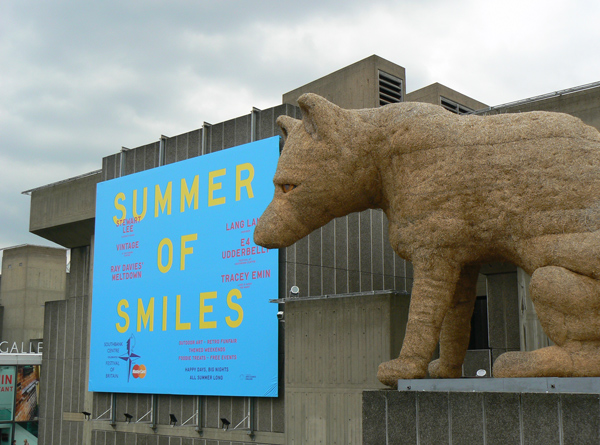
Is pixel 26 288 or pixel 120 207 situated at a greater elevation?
pixel 120 207

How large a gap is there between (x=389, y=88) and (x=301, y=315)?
845cm

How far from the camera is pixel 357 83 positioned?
1836 cm

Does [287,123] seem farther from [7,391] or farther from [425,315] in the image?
[7,391]

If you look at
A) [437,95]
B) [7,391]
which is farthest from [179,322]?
[7,391]

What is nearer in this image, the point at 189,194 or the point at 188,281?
the point at 188,281

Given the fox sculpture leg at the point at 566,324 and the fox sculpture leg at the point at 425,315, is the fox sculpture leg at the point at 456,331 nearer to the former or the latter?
the fox sculpture leg at the point at 425,315

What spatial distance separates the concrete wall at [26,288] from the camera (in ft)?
117

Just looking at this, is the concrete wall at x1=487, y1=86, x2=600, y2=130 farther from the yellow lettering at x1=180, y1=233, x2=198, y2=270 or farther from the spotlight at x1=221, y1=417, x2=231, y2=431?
the spotlight at x1=221, y1=417, x2=231, y2=431

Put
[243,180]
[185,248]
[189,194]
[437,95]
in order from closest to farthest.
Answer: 1. [243,180]
2. [185,248]
3. [189,194]
4. [437,95]

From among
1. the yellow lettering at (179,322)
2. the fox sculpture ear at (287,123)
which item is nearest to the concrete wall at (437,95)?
the yellow lettering at (179,322)

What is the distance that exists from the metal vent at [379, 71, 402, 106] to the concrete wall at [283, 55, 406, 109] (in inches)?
5.5

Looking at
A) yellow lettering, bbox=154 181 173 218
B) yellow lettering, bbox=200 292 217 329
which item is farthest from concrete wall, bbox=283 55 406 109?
yellow lettering, bbox=200 292 217 329

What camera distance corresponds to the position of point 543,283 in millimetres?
5246

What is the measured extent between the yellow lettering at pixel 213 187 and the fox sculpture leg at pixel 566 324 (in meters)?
11.2
